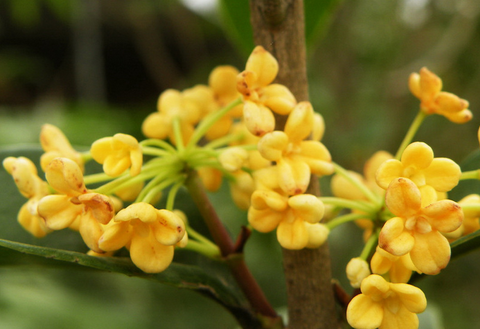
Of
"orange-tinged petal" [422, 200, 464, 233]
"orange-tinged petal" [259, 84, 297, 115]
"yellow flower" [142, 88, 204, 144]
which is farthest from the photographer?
"yellow flower" [142, 88, 204, 144]

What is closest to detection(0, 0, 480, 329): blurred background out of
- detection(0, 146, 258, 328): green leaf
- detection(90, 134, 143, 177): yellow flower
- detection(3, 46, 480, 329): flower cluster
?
detection(0, 146, 258, 328): green leaf

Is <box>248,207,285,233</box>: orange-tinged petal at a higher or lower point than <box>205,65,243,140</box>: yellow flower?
lower

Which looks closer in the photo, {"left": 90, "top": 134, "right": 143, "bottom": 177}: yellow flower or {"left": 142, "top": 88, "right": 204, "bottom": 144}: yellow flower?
{"left": 90, "top": 134, "right": 143, "bottom": 177}: yellow flower

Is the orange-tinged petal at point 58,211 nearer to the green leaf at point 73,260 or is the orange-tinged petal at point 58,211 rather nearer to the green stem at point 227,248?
the green leaf at point 73,260

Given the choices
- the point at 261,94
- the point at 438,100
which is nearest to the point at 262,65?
the point at 261,94

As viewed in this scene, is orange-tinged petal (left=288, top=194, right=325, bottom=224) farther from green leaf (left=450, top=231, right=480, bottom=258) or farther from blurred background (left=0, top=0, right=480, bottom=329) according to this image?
blurred background (left=0, top=0, right=480, bottom=329)

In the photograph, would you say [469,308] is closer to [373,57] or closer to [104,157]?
[373,57]
